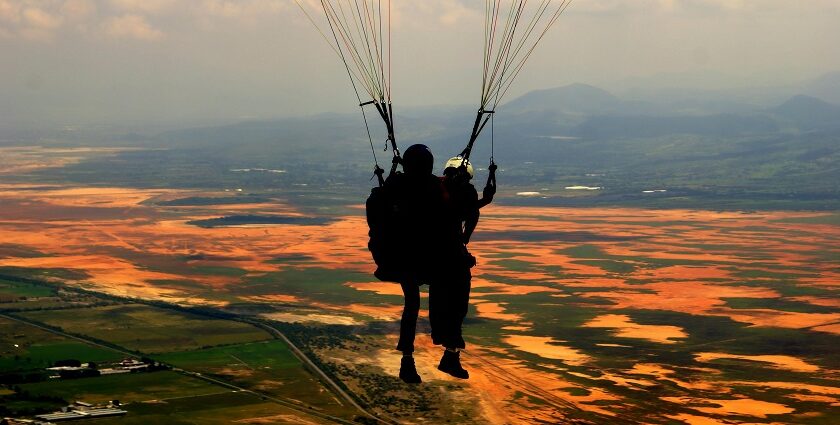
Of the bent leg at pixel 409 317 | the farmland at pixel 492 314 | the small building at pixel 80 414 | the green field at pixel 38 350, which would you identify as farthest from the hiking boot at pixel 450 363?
the green field at pixel 38 350

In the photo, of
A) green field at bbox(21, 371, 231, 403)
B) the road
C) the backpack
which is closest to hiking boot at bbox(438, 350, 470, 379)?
the backpack

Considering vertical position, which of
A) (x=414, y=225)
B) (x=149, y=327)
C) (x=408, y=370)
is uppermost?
(x=414, y=225)

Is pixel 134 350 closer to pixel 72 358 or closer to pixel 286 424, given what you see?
pixel 72 358

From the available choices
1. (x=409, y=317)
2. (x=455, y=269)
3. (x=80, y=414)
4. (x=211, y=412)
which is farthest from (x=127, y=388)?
(x=455, y=269)

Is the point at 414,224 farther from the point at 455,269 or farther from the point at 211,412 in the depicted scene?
the point at 211,412

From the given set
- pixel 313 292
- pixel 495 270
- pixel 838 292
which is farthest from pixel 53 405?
pixel 838 292

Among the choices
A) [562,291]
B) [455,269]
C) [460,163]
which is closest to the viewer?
[455,269]
